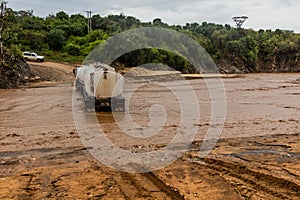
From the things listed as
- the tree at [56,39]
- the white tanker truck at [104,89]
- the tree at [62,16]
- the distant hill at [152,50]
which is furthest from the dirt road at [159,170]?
the tree at [62,16]

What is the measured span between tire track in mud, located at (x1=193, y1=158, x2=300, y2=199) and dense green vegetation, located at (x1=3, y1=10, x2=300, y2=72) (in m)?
32.3

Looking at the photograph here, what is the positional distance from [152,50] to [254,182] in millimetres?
33541

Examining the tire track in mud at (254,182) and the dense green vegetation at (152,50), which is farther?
the dense green vegetation at (152,50)

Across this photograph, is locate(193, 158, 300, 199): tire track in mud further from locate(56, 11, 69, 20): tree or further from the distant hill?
locate(56, 11, 69, 20): tree

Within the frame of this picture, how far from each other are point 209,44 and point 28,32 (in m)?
27.9

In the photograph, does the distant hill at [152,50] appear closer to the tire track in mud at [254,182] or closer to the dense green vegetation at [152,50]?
the dense green vegetation at [152,50]

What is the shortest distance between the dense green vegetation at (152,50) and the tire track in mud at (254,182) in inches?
1271

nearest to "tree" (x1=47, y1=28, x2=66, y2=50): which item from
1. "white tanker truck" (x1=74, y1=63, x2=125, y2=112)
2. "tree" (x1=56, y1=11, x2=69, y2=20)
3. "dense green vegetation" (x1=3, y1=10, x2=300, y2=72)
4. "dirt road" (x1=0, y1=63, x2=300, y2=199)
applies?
"dense green vegetation" (x1=3, y1=10, x2=300, y2=72)

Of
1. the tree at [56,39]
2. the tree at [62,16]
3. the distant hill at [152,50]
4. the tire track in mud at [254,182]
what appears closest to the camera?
the tire track in mud at [254,182]

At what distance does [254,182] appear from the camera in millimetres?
5156

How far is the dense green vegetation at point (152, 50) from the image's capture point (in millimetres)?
42928

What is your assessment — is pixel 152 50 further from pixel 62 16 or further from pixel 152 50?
pixel 62 16

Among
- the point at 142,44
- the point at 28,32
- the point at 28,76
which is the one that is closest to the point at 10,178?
the point at 28,76

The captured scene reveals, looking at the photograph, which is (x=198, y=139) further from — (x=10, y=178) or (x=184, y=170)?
(x=10, y=178)
